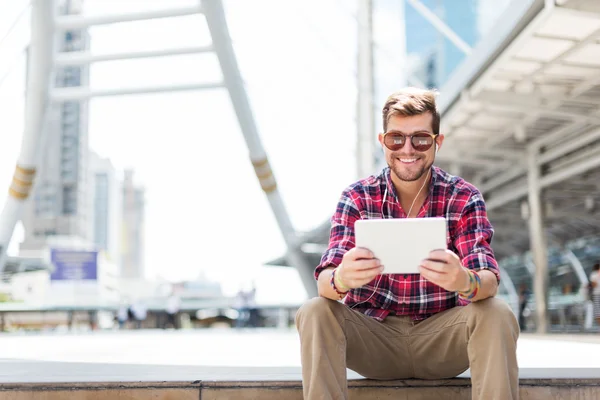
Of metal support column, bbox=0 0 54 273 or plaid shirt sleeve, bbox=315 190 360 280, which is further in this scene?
metal support column, bbox=0 0 54 273

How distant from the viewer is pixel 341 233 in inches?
128

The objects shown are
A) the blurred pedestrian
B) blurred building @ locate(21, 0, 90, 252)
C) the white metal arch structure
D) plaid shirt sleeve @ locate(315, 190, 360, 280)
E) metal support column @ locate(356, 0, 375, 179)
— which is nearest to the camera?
plaid shirt sleeve @ locate(315, 190, 360, 280)

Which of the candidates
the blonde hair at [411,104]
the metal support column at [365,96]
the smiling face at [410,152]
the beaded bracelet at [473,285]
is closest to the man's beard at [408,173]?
the smiling face at [410,152]

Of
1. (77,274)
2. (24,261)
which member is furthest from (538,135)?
(77,274)

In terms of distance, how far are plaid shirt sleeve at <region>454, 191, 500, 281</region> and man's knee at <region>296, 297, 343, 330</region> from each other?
0.58m

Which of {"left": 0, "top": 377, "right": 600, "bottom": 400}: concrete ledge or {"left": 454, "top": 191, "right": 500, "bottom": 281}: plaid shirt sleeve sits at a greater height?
{"left": 454, "top": 191, "right": 500, "bottom": 281}: plaid shirt sleeve

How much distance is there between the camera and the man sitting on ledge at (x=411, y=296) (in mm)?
2807

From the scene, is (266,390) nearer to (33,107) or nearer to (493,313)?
(493,313)

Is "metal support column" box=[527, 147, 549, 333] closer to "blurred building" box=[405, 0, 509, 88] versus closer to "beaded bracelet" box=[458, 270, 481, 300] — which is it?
"beaded bracelet" box=[458, 270, 481, 300]

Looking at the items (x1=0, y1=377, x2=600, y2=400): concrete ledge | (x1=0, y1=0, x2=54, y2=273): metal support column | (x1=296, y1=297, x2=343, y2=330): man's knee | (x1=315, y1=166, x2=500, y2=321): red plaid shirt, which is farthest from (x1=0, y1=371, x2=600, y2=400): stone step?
(x1=0, y1=0, x2=54, y2=273): metal support column

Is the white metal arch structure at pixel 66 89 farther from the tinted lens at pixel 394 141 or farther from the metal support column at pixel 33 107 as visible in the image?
the tinted lens at pixel 394 141

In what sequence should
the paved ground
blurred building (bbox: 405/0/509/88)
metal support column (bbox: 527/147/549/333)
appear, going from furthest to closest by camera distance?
blurred building (bbox: 405/0/509/88) → metal support column (bbox: 527/147/549/333) → the paved ground

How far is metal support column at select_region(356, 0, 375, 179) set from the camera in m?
22.0

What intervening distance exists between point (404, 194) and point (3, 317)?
3122cm
